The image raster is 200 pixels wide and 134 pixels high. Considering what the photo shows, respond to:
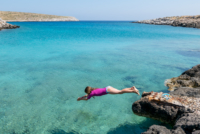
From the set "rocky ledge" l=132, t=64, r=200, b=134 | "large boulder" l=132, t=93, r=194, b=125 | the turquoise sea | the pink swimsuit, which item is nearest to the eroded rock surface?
the turquoise sea

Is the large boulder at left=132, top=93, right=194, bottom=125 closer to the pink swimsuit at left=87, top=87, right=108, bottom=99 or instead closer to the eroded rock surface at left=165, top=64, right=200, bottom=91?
the pink swimsuit at left=87, top=87, right=108, bottom=99

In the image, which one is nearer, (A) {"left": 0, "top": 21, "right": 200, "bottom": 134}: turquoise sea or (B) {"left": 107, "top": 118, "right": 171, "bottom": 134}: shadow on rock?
(B) {"left": 107, "top": 118, "right": 171, "bottom": 134}: shadow on rock

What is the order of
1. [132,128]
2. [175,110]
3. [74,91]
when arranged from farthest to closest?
1. [74,91]
2. [132,128]
3. [175,110]

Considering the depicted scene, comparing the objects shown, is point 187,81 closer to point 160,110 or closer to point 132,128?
point 160,110

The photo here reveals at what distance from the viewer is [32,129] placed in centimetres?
836

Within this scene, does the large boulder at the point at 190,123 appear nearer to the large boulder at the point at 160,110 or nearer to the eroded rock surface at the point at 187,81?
the large boulder at the point at 160,110

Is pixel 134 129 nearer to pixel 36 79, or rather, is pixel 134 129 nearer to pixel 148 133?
pixel 148 133

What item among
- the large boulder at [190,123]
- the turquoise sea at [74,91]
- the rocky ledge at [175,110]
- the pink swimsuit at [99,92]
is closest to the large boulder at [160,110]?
the rocky ledge at [175,110]

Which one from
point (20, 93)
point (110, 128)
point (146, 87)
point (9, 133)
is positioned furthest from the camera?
point (146, 87)

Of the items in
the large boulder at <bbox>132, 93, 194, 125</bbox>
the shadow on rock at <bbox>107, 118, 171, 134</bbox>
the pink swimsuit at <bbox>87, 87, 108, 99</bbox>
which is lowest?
the shadow on rock at <bbox>107, 118, 171, 134</bbox>

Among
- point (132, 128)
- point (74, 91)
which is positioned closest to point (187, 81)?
point (132, 128)

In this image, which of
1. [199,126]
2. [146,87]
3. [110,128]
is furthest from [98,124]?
[146,87]

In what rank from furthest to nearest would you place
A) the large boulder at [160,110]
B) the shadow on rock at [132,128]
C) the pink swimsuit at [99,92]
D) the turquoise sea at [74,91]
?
the turquoise sea at [74,91]
the shadow on rock at [132,128]
the pink swimsuit at [99,92]
the large boulder at [160,110]

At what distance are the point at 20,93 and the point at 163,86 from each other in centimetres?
1210
